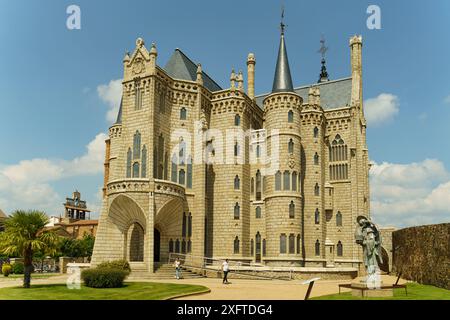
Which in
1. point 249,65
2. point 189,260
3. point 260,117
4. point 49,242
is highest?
point 249,65

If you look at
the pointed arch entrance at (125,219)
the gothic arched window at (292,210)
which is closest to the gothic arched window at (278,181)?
the gothic arched window at (292,210)

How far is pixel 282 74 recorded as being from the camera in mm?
A: 46688

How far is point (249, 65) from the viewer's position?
172 ft

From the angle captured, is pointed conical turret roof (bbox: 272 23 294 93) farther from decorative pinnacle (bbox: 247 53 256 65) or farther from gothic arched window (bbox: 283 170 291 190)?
gothic arched window (bbox: 283 170 291 190)

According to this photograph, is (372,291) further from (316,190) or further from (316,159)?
(316,159)

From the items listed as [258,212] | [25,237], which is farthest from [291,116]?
[25,237]

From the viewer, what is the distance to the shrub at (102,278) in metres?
22.2

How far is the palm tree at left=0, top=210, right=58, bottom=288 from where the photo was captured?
2264cm

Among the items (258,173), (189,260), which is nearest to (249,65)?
(258,173)

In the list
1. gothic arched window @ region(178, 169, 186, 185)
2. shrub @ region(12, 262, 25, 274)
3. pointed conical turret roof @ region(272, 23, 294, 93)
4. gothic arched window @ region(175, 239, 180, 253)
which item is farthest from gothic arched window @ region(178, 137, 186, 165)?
shrub @ region(12, 262, 25, 274)

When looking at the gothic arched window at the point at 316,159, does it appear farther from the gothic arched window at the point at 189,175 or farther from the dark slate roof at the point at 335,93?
the gothic arched window at the point at 189,175
